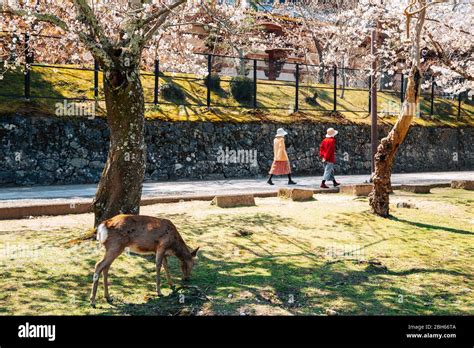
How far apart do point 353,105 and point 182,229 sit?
20151 mm

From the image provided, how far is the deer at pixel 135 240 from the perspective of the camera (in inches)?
245

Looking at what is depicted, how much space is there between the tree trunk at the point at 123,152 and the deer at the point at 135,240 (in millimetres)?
2404

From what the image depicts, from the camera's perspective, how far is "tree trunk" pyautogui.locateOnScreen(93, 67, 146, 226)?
29.8ft

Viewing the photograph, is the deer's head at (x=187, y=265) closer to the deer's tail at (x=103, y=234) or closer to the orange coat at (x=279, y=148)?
the deer's tail at (x=103, y=234)

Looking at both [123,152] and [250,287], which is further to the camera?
[123,152]

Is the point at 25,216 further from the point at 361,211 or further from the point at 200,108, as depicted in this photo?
the point at 200,108

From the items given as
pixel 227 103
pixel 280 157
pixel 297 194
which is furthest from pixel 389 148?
pixel 227 103

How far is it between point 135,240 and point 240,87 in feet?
60.4

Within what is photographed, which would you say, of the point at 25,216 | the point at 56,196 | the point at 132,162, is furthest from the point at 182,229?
the point at 56,196

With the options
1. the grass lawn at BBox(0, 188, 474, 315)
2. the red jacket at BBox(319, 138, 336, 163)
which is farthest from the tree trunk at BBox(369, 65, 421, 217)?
the red jacket at BBox(319, 138, 336, 163)

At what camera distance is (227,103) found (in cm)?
2370

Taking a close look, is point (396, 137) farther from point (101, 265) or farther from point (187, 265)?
point (101, 265)

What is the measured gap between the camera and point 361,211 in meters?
12.0

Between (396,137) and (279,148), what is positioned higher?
(396,137)
